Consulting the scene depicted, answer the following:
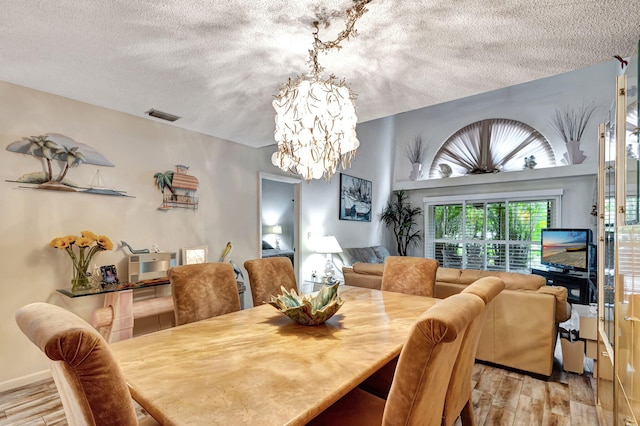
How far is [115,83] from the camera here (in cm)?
239

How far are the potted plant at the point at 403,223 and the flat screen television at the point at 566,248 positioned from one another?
2.51 meters

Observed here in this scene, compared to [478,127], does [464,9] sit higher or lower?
lower

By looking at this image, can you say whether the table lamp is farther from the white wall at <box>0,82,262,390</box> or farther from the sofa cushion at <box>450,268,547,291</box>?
the sofa cushion at <box>450,268,547,291</box>

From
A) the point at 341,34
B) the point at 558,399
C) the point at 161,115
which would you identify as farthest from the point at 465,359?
the point at 161,115

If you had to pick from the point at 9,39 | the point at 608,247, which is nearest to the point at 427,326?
the point at 608,247

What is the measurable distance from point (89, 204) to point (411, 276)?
290 cm

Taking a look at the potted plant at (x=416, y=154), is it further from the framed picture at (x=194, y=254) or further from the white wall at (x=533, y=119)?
the framed picture at (x=194, y=254)

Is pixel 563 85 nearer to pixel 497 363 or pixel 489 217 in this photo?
pixel 489 217

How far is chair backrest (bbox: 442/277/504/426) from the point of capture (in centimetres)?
134

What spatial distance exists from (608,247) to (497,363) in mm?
1400

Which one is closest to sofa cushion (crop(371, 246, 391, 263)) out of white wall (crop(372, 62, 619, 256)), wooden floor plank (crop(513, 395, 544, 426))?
white wall (crop(372, 62, 619, 256))

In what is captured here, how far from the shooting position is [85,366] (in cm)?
69

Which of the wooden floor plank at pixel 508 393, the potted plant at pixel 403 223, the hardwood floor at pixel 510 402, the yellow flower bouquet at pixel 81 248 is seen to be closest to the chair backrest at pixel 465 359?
the hardwood floor at pixel 510 402

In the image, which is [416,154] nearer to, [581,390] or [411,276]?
[411,276]
